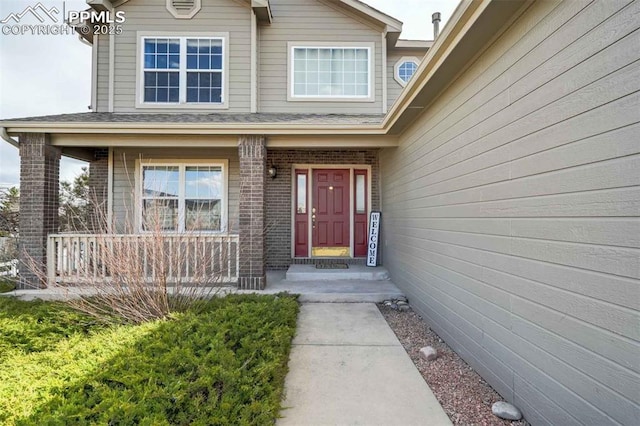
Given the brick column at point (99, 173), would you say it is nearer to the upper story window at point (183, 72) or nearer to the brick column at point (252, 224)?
the upper story window at point (183, 72)

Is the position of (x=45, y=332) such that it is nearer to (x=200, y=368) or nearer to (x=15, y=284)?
(x=200, y=368)

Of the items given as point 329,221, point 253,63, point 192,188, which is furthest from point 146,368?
point 253,63

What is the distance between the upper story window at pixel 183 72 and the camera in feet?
22.3

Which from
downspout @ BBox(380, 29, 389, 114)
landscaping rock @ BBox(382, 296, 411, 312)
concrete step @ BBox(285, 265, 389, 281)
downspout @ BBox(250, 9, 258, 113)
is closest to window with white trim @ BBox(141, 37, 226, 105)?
downspout @ BBox(250, 9, 258, 113)

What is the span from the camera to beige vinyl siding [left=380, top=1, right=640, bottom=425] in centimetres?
155

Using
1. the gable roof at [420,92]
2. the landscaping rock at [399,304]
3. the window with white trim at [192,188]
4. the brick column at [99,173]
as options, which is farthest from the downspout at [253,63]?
the landscaping rock at [399,304]

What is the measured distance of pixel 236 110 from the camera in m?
6.88

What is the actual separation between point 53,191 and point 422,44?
8.22 m

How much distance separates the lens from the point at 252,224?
519 centimetres

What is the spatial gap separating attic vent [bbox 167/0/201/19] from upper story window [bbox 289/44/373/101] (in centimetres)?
214

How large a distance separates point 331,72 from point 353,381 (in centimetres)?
635

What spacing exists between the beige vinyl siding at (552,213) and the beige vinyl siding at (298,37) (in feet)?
13.8
